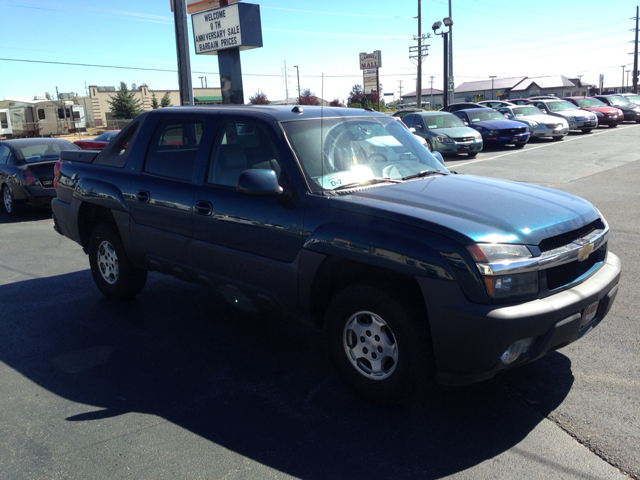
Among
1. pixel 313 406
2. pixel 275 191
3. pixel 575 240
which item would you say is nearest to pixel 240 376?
pixel 313 406

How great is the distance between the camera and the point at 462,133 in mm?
18406

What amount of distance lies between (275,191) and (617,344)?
2.84 m

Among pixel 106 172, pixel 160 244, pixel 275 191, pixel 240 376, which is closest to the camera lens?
pixel 275 191

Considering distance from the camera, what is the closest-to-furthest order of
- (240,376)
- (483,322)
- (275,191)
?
(483,322), (275,191), (240,376)

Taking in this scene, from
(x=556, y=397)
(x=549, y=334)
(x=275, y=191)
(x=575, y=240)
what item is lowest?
(x=556, y=397)

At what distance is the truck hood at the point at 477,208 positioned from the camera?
316 centimetres

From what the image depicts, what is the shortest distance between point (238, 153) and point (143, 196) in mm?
1144

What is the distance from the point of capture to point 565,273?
11.1 ft

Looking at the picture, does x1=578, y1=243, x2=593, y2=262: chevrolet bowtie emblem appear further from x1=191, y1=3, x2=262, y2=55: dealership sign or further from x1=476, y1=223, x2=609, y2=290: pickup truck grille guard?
x1=191, y1=3, x2=262, y2=55: dealership sign

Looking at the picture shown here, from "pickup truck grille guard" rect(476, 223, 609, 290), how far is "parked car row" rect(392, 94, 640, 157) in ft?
46.5

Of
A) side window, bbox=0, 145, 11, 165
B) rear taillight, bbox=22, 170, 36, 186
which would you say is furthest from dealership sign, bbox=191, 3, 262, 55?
rear taillight, bbox=22, 170, 36, 186

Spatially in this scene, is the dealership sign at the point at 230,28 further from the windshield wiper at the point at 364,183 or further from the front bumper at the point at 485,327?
the front bumper at the point at 485,327

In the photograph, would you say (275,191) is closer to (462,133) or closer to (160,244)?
(160,244)

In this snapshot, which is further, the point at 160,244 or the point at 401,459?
the point at 160,244
